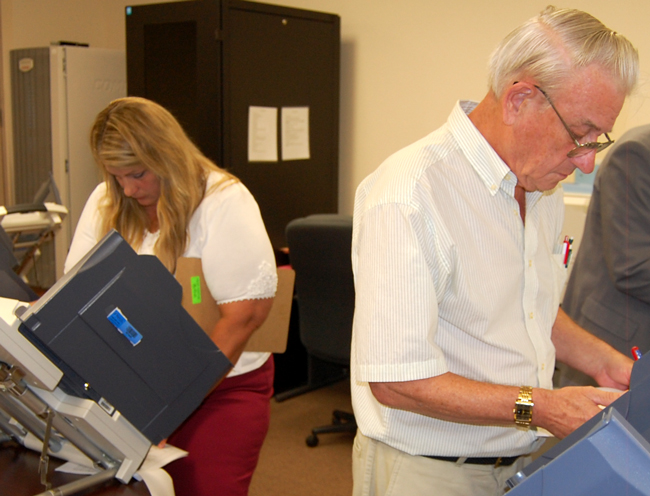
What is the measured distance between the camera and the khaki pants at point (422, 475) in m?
1.11

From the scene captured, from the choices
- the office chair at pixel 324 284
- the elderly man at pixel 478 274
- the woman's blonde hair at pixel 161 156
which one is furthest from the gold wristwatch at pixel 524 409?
the office chair at pixel 324 284

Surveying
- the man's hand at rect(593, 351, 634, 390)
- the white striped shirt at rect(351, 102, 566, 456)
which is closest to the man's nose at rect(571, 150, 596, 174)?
the white striped shirt at rect(351, 102, 566, 456)

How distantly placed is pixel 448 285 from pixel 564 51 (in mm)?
389

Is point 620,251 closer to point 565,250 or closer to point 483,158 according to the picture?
point 565,250

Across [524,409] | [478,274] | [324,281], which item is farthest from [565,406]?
[324,281]

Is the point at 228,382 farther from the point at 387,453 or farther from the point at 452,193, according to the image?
the point at 452,193

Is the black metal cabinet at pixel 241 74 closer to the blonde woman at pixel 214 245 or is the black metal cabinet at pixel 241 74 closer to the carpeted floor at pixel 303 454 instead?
the carpeted floor at pixel 303 454

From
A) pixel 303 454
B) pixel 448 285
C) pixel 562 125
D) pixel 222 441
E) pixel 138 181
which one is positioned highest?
pixel 562 125

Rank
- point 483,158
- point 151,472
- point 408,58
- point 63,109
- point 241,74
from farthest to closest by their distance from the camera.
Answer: point 63,109, point 408,58, point 241,74, point 151,472, point 483,158

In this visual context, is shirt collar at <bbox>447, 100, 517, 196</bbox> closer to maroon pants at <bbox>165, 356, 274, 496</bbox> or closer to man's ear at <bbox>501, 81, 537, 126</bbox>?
man's ear at <bbox>501, 81, 537, 126</bbox>

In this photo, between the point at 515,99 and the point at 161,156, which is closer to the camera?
the point at 515,99

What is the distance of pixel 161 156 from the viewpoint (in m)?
1.69

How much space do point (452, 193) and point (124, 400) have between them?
67 cm

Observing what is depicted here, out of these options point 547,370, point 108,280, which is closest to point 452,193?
point 547,370
